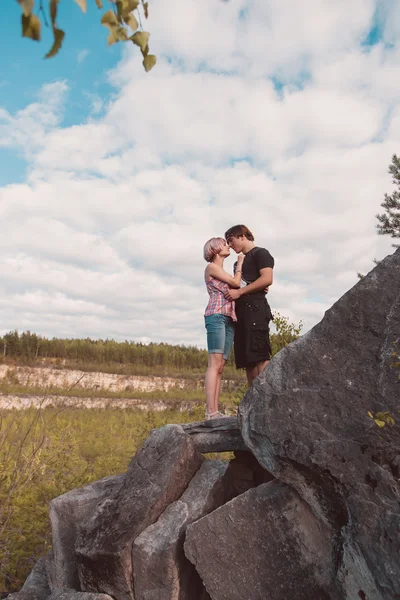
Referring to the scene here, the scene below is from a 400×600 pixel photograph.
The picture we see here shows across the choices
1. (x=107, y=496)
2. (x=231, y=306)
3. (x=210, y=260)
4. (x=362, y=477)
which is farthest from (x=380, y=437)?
(x=210, y=260)

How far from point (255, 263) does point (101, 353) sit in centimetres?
3081

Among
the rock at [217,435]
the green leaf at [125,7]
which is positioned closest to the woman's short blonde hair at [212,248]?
the rock at [217,435]

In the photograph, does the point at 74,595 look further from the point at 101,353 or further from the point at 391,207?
the point at 101,353

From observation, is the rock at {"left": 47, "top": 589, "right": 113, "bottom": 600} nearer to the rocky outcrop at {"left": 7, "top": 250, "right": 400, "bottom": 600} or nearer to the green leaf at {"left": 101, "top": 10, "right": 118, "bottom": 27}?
the rocky outcrop at {"left": 7, "top": 250, "right": 400, "bottom": 600}

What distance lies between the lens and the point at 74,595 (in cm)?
395

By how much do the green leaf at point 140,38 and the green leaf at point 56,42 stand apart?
45 centimetres

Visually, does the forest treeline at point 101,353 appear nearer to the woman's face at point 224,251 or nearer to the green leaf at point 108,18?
the woman's face at point 224,251

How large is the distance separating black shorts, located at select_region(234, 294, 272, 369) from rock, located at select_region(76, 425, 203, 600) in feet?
4.86

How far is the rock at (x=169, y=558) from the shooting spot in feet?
12.5

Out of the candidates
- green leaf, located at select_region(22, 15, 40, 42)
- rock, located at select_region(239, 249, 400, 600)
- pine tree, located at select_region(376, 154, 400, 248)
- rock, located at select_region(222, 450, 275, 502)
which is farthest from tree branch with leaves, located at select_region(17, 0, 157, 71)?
pine tree, located at select_region(376, 154, 400, 248)

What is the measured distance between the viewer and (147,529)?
3.99 metres

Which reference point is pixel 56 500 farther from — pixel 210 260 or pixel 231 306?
pixel 210 260

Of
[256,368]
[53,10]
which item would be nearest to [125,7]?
[53,10]

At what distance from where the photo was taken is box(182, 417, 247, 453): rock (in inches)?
180
